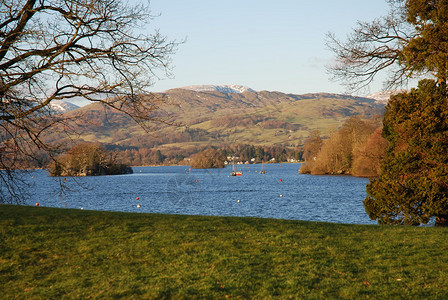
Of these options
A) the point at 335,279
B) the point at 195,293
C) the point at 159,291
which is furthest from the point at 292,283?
the point at 159,291

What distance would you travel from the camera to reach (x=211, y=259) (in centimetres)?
1093

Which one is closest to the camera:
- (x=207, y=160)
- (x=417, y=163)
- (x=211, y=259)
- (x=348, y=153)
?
(x=211, y=259)

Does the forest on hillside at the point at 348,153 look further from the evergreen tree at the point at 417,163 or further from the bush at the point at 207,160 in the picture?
the bush at the point at 207,160

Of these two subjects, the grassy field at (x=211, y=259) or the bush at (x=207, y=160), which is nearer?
the grassy field at (x=211, y=259)

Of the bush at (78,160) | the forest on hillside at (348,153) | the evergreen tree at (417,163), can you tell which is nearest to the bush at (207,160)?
the forest on hillside at (348,153)

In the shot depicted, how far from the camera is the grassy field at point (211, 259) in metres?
8.74

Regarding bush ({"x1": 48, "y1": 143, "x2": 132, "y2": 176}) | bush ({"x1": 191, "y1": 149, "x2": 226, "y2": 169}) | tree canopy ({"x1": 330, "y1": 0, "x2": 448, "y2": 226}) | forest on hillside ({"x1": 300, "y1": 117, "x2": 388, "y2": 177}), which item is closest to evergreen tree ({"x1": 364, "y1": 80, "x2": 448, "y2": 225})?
tree canopy ({"x1": 330, "y1": 0, "x2": 448, "y2": 226})

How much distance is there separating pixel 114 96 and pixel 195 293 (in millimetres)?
6945

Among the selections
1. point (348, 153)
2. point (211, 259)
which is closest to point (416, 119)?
point (211, 259)

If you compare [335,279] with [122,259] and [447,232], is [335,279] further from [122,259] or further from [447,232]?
[447,232]

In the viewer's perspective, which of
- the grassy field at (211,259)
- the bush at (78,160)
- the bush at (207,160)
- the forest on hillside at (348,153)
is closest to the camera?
the grassy field at (211,259)

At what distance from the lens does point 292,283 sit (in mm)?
8977

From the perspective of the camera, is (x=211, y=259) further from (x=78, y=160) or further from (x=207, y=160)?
(x=207, y=160)

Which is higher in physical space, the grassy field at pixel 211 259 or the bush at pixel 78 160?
the bush at pixel 78 160
